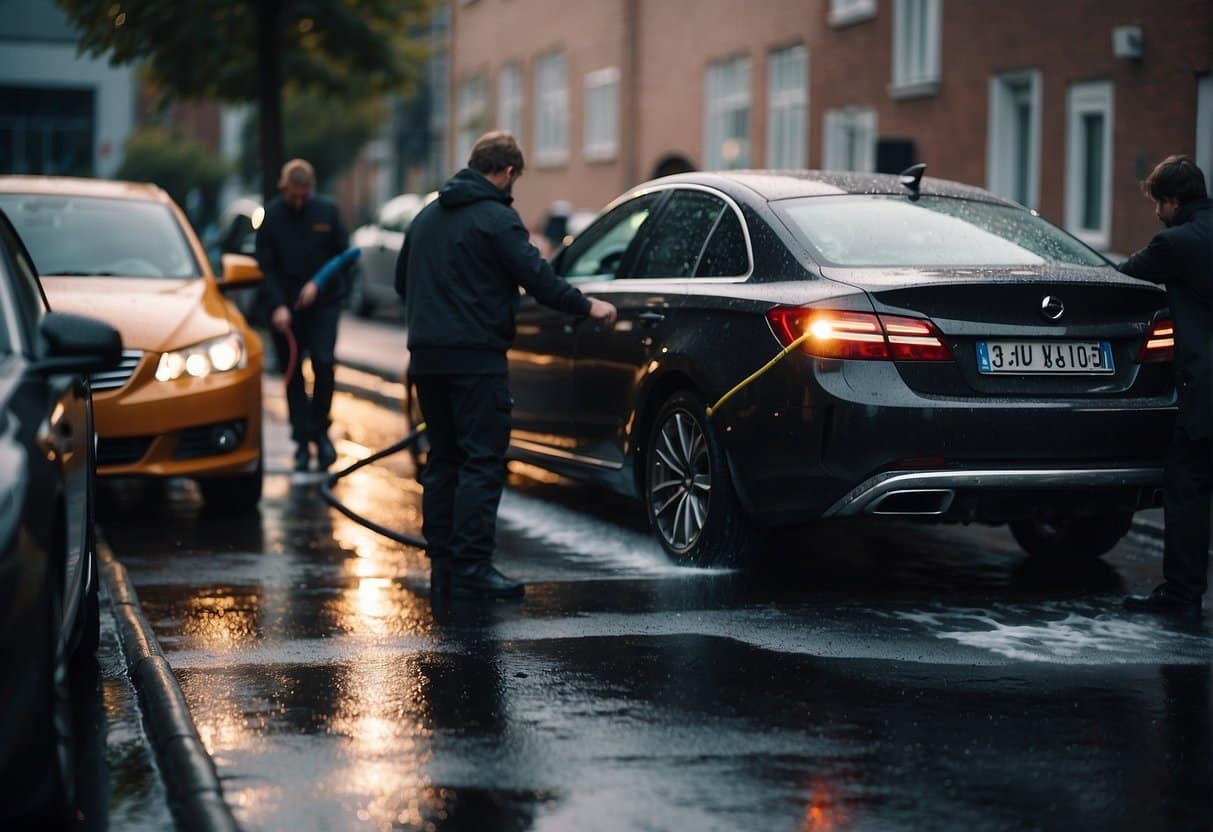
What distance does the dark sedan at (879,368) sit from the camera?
7.23 meters

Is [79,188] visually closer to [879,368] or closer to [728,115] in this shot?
[879,368]

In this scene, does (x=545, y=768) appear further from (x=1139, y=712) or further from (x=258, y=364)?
(x=258, y=364)

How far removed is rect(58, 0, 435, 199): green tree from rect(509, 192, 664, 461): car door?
11886 mm

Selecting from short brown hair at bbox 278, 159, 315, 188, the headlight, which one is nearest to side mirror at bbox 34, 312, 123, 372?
the headlight

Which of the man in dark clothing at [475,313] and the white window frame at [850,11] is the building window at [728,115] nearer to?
the white window frame at [850,11]

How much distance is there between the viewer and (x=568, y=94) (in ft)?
115

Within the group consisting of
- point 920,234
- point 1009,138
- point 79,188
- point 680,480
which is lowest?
point 680,480

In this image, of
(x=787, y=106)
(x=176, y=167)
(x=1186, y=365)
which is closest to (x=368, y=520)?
(x=1186, y=365)

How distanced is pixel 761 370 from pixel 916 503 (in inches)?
29.8

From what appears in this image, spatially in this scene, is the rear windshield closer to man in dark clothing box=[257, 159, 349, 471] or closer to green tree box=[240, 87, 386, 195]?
man in dark clothing box=[257, 159, 349, 471]

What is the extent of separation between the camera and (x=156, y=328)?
9.67m

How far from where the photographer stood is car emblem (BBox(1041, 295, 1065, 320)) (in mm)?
7324

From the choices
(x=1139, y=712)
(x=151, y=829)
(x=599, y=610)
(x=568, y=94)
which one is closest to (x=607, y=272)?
(x=599, y=610)

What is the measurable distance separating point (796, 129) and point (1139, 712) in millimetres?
20056
